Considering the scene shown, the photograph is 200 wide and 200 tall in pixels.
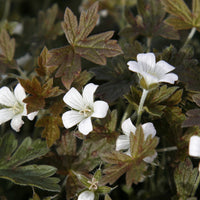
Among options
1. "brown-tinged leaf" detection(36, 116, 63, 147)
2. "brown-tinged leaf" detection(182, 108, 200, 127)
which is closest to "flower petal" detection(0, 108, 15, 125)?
"brown-tinged leaf" detection(36, 116, 63, 147)

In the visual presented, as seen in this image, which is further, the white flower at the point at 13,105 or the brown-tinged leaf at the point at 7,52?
the brown-tinged leaf at the point at 7,52

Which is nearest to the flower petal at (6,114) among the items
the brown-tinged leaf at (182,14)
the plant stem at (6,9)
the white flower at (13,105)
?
the white flower at (13,105)

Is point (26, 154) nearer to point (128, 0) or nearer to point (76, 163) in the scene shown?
point (76, 163)

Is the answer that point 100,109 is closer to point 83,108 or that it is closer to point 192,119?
point 83,108

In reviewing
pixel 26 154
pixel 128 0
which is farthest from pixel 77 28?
pixel 128 0

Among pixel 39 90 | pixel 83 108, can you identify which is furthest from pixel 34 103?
pixel 83 108

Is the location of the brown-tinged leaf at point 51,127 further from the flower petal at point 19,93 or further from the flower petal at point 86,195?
the flower petal at point 86,195

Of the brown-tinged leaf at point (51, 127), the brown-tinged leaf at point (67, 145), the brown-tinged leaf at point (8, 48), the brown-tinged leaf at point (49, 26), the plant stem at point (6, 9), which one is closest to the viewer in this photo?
the brown-tinged leaf at point (51, 127)
